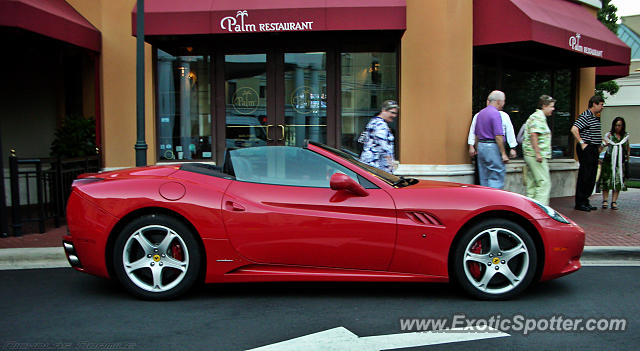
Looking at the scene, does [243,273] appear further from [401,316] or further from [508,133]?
[508,133]

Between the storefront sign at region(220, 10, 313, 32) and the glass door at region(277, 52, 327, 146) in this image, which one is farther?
the glass door at region(277, 52, 327, 146)

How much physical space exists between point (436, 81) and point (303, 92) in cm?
236

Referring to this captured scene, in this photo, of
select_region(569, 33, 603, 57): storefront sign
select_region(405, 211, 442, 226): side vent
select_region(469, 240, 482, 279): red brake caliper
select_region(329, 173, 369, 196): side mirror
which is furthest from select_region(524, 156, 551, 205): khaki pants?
select_region(329, 173, 369, 196): side mirror

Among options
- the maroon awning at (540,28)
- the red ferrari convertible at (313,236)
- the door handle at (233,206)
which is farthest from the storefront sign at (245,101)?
the door handle at (233,206)

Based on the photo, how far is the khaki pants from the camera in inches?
299

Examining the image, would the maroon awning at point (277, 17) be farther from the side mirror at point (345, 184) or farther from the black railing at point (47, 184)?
the side mirror at point (345, 184)

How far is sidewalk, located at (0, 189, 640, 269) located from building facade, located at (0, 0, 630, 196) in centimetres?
197

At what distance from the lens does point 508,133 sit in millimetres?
8133

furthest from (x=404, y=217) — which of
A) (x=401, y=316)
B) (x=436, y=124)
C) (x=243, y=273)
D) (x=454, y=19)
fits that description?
(x=454, y=19)

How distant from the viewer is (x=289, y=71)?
10055 mm

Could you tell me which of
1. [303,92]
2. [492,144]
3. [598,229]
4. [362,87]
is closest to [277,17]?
[303,92]

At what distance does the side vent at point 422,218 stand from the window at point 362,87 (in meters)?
5.74

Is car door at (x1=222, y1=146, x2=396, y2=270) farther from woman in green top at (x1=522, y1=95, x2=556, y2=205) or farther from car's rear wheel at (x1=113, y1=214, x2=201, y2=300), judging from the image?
woman in green top at (x1=522, y1=95, x2=556, y2=205)

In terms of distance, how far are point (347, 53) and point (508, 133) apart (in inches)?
132
